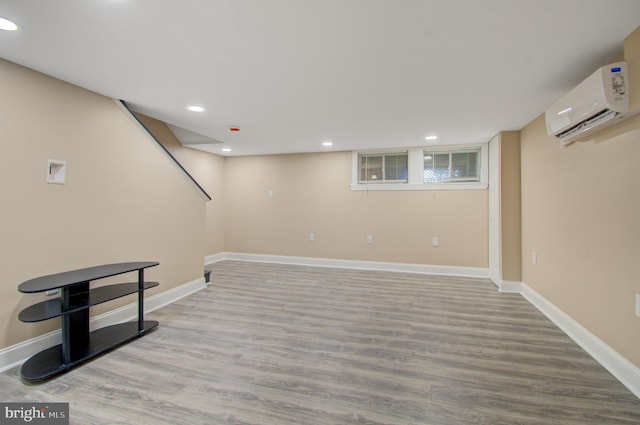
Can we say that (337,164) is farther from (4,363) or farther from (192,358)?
(4,363)

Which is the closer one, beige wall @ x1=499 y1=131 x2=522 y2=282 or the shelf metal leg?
the shelf metal leg

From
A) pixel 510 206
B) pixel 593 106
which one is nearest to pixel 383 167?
pixel 510 206

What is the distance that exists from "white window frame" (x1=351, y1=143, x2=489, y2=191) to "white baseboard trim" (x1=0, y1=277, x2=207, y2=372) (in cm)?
307

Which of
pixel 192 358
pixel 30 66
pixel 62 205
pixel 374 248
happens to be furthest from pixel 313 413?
pixel 374 248

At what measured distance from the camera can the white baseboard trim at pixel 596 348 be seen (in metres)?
1.70

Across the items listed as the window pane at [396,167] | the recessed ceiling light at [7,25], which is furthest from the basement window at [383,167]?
the recessed ceiling light at [7,25]

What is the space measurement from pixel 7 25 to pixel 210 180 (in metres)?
3.76

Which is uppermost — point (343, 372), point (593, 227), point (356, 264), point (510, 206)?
point (510, 206)

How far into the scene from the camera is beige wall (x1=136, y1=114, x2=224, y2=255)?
4.52 metres

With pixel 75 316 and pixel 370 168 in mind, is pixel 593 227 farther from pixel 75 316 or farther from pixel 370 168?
pixel 75 316

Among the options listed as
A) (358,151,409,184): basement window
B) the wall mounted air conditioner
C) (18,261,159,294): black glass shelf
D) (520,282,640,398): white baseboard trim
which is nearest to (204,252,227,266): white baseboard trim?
(18,261,159,294): black glass shelf

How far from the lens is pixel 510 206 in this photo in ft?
11.7

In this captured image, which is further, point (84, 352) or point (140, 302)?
point (140, 302)

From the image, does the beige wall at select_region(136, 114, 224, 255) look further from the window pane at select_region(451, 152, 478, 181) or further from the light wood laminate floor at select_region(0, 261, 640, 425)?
the window pane at select_region(451, 152, 478, 181)
